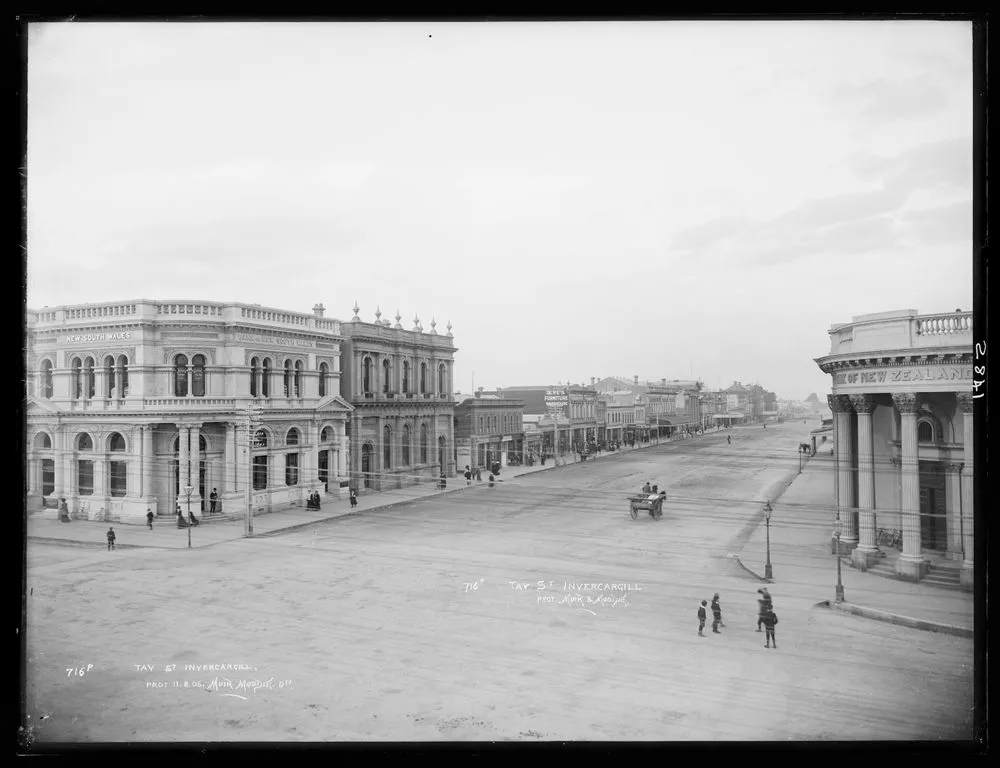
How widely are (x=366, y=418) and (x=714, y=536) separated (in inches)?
584

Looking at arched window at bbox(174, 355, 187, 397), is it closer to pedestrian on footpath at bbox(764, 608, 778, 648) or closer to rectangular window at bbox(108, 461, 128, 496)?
rectangular window at bbox(108, 461, 128, 496)

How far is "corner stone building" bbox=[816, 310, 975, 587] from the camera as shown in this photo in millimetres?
11836

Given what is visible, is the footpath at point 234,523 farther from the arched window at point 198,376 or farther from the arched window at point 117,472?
the arched window at point 198,376

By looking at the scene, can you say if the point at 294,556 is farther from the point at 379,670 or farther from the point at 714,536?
the point at 714,536

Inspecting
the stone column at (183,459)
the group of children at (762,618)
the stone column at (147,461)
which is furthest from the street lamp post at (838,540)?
the stone column at (147,461)

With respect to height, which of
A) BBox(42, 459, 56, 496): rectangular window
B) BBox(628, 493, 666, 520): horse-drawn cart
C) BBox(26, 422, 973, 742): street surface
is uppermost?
BBox(42, 459, 56, 496): rectangular window

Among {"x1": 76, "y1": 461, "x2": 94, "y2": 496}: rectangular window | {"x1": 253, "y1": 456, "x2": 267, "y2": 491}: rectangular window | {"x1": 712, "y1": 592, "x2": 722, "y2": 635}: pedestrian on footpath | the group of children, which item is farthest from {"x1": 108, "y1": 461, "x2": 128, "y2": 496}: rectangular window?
{"x1": 712, "y1": 592, "x2": 722, "y2": 635}: pedestrian on footpath

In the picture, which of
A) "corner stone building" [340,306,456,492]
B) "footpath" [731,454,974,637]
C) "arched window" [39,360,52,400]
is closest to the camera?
"footpath" [731,454,974,637]

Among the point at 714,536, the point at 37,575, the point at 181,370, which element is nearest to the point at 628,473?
the point at 714,536

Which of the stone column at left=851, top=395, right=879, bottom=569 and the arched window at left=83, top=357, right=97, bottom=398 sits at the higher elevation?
the arched window at left=83, top=357, right=97, bottom=398

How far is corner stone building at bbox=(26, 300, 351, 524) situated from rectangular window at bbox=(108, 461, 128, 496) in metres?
0.03

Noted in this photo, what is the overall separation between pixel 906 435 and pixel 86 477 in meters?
22.1

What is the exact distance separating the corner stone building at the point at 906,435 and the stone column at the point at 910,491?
19 millimetres

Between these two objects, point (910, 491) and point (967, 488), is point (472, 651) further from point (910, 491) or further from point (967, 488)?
point (910, 491)
